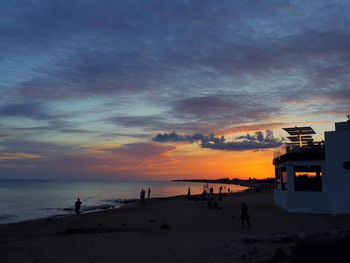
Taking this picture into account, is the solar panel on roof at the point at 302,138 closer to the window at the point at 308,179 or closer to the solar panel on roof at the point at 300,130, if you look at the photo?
the solar panel on roof at the point at 300,130

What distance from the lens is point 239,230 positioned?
19.9 meters

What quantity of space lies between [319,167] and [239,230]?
33.6 ft

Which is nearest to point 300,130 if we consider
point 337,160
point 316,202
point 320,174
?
point 320,174

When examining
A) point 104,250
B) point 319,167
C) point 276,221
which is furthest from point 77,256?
point 319,167

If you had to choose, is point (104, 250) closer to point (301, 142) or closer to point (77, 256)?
point (77, 256)

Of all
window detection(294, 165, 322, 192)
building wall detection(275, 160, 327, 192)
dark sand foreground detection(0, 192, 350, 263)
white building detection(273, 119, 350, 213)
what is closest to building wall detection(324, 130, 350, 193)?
white building detection(273, 119, 350, 213)

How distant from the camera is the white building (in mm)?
24484

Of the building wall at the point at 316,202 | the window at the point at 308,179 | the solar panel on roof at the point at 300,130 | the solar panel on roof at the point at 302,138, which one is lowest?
the building wall at the point at 316,202

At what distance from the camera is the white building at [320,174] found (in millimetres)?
24484

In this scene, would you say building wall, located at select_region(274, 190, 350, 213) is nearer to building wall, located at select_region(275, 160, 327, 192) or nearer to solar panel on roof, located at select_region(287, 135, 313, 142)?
building wall, located at select_region(275, 160, 327, 192)

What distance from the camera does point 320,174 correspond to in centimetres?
2644

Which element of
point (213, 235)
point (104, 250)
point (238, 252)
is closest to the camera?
point (238, 252)

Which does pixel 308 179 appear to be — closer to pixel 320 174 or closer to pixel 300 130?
pixel 320 174

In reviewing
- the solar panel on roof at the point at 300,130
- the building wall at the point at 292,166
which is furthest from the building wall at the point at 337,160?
the solar panel on roof at the point at 300,130
